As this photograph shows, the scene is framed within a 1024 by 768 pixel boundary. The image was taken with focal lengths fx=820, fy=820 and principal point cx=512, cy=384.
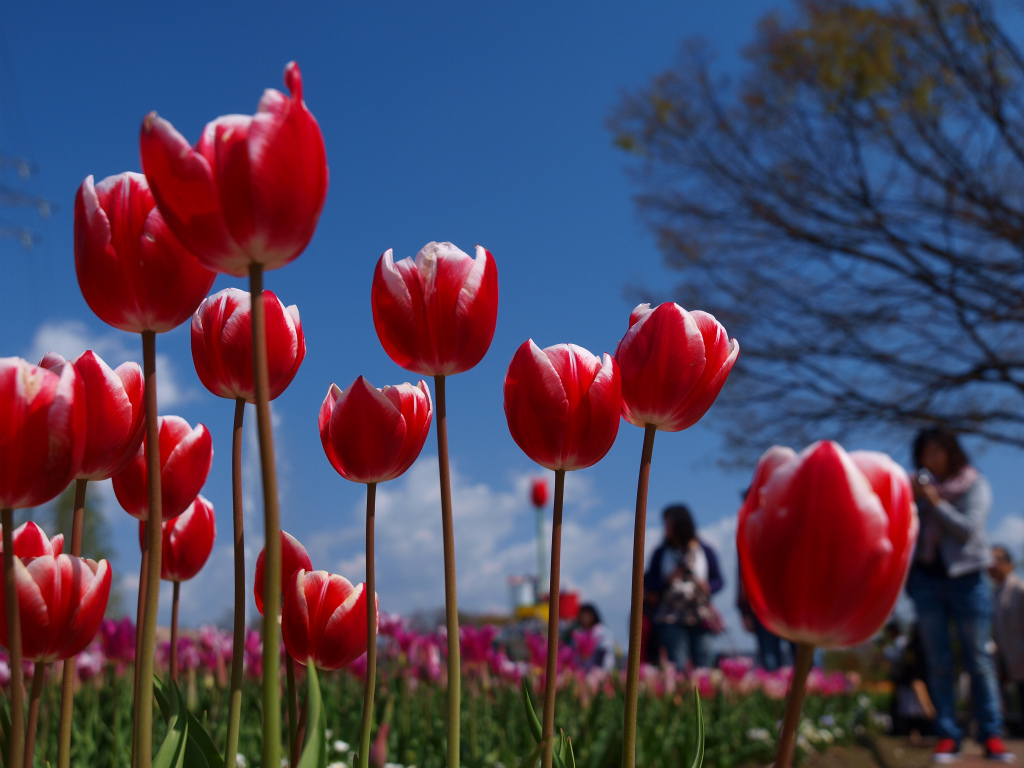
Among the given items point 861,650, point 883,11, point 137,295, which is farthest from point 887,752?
point 861,650

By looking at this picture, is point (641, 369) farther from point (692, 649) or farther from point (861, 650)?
point (861, 650)

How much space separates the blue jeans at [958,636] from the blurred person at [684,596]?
1.55 meters

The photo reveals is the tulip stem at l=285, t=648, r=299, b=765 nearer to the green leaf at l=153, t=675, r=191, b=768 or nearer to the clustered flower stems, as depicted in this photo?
the green leaf at l=153, t=675, r=191, b=768

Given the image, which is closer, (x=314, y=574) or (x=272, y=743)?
(x=272, y=743)

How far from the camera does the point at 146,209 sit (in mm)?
771

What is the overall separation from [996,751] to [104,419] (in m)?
6.46

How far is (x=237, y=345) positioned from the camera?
2.86 ft

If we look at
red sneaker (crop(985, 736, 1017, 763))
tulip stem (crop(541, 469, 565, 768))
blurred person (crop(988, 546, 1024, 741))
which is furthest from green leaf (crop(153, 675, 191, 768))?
blurred person (crop(988, 546, 1024, 741))

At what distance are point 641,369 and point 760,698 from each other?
6.24 m

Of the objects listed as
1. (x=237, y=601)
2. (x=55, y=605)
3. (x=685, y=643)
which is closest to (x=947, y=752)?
(x=685, y=643)

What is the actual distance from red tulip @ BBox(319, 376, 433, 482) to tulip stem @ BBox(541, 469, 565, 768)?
180 millimetres

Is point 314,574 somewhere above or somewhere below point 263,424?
below

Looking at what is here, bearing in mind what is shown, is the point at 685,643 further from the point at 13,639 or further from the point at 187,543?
the point at 13,639

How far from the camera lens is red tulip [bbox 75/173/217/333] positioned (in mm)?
749
